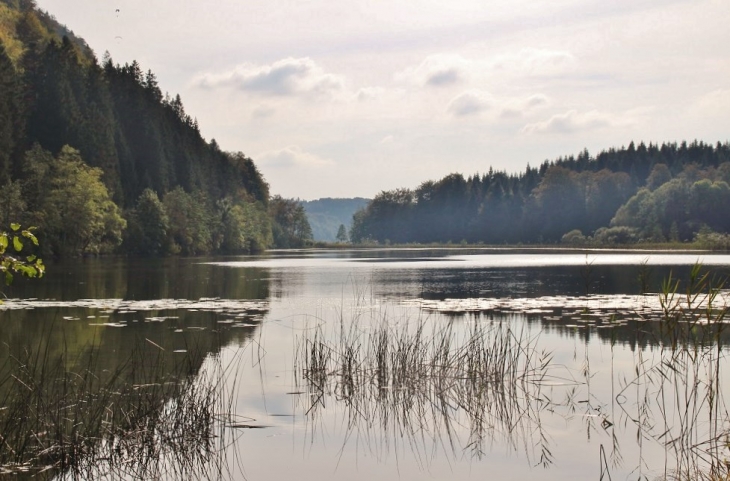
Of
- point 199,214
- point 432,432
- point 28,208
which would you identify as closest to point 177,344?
point 432,432

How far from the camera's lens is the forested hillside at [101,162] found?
7756 cm

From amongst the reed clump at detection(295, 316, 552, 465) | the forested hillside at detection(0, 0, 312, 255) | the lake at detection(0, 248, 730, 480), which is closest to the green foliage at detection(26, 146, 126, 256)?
the forested hillside at detection(0, 0, 312, 255)

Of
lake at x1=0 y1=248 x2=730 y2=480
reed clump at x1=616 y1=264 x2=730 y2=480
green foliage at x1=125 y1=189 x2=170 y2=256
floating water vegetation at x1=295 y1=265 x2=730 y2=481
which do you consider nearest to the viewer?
reed clump at x1=616 y1=264 x2=730 y2=480

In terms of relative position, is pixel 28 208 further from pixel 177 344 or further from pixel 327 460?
pixel 327 460

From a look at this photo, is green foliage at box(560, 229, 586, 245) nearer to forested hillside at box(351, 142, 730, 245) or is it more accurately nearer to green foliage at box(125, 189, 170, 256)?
forested hillside at box(351, 142, 730, 245)

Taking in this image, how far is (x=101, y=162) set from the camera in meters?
98.0

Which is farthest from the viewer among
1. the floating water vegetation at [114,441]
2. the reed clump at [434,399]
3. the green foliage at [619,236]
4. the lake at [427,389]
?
the green foliage at [619,236]

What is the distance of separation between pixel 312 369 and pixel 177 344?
17.5 ft

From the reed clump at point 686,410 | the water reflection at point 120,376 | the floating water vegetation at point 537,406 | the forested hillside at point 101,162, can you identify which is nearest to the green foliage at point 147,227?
the forested hillside at point 101,162

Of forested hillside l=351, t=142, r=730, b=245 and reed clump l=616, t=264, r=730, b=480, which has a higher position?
forested hillside l=351, t=142, r=730, b=245

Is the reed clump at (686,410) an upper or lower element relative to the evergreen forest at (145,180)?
lower

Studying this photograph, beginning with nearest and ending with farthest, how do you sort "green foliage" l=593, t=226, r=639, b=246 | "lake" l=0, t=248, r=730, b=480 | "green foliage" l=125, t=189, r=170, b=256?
1. "lake" l=0, t=248, r=730, b=480
2. "green foliage" l=125, t=189, r=170, b=256
3. "green foliage" l=593, t=226, r=639, b=246

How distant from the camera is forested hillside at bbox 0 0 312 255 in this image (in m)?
77.6

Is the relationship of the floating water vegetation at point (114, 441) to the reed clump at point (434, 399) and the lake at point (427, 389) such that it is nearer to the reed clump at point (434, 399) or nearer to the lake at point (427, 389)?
the lake at point (427, 389)
